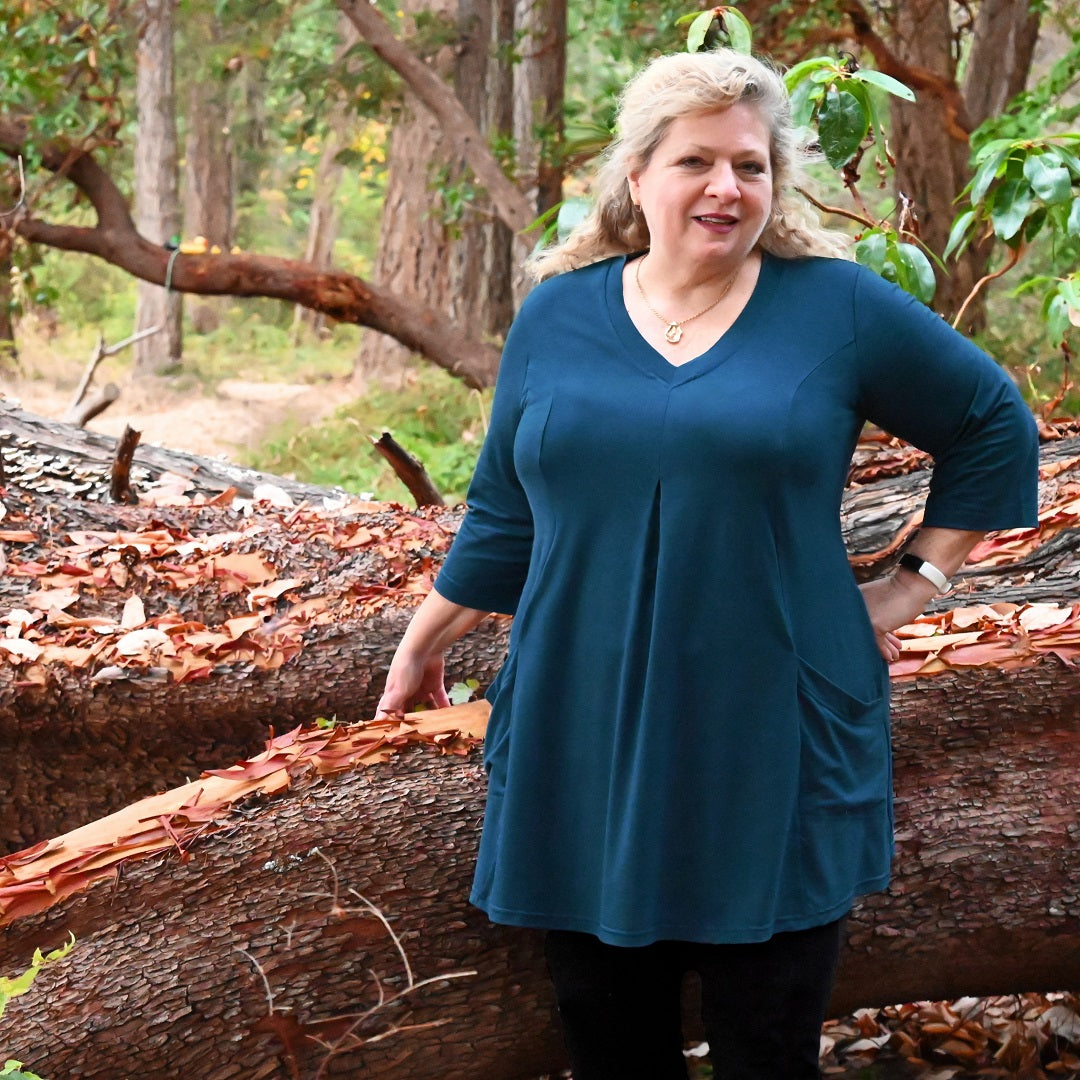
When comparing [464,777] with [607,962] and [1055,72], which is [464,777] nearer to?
[607,962]

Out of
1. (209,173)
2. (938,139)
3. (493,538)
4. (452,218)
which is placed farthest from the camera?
(209,173)

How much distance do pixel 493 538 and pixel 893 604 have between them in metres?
0.68

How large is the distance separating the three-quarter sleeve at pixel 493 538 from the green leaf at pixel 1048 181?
5.24 feet

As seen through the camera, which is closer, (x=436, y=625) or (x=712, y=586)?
(x=712, y=586)

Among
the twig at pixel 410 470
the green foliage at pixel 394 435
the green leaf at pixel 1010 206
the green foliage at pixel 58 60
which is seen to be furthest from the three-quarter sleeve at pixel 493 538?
the green foliage at pixel 394 435

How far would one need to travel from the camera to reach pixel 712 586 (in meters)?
1.84

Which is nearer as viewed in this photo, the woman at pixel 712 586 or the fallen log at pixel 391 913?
the woman at pixel 712 586

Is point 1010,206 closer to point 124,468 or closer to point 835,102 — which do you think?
point 835,102

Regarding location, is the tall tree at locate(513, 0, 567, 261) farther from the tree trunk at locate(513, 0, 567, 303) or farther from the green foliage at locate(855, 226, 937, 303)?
the green foliage at locate(855, 226, 937, 303)

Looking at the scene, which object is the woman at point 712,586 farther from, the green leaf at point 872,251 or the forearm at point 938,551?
the green leaf at point 872,251

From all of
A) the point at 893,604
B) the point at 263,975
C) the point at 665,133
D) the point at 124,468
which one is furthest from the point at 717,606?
the point at 124,468

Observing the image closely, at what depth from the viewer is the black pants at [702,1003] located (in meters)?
1.91

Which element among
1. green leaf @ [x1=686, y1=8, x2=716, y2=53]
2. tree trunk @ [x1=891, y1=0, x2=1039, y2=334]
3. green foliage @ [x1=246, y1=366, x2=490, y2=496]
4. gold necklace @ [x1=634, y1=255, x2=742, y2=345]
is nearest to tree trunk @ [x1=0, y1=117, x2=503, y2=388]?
green foliage @ [x1=246, y1=366, x2=490, y2=496]

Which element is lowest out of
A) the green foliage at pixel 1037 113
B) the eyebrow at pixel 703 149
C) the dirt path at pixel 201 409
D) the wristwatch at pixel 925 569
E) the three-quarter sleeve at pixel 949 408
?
the dirt path at pixel 201 409
